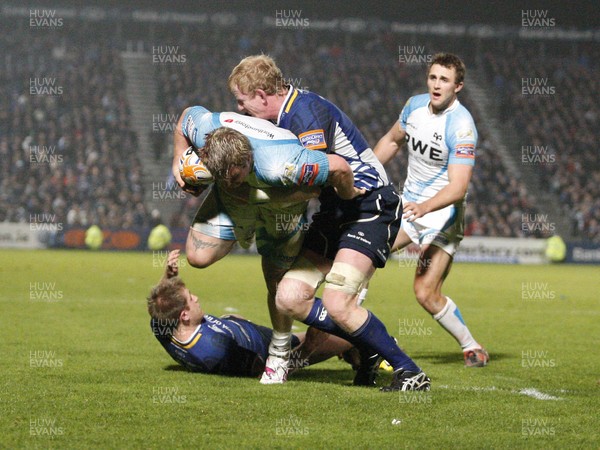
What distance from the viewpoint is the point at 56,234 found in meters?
28.9

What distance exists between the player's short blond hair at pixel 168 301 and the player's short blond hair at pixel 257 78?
1.43 metres

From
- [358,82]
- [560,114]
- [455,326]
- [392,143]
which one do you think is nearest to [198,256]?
[392,143]

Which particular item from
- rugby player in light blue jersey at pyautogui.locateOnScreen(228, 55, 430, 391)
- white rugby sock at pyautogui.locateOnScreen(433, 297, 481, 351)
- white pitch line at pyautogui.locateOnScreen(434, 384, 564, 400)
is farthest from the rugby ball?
white rugby sock at pyautogui.locateOnScreen(433, 297, 481, 351)

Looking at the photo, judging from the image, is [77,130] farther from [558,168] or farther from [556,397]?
[556,397]

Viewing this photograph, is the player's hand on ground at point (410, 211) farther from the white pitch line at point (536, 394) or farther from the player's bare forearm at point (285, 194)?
the white pitch line at point (536, 394)

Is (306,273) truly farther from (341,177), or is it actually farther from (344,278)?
(341,177)

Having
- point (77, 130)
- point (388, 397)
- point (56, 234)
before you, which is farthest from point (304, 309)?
point (77, 130)

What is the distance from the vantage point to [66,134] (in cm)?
3388

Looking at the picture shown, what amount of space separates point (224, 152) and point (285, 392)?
5.34 ft

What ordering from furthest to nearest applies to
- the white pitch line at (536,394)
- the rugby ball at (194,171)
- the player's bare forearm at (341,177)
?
the white pitch line at (536,394) → the rugby ball at (194,171) → the player's bare forearm at (341,177)

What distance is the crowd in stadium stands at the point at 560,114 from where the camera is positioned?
31578mm

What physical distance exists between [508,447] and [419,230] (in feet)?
12.6

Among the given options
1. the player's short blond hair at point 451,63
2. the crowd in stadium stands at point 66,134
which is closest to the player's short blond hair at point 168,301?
the player's short blond hair at point 451,63

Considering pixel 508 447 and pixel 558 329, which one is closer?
pixel 508 447
